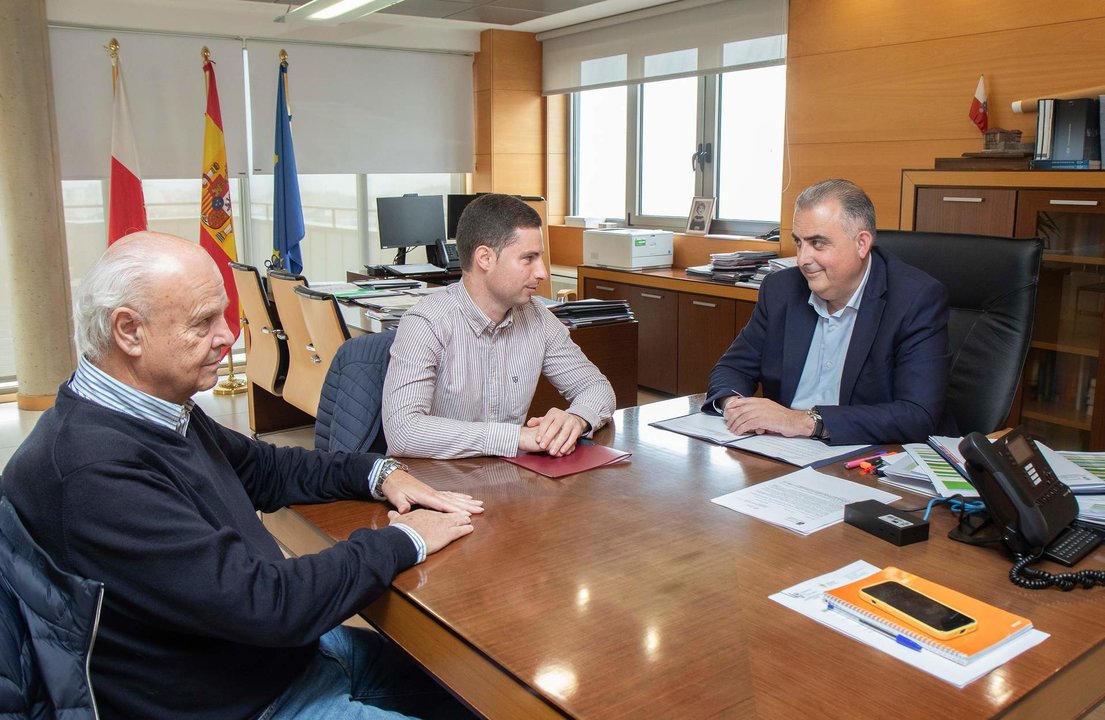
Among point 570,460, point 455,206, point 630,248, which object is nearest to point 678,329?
point 630,248

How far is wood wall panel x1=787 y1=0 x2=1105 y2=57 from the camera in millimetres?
4055

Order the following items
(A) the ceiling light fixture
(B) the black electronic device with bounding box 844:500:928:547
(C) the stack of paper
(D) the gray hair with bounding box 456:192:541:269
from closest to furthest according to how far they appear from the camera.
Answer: (B) the black electronic device with bounding box 844:500:928:547, (C) the stack of paper, (D) the gray hair with bounding box 456:192:541:269, (A) the ceiling light fixture

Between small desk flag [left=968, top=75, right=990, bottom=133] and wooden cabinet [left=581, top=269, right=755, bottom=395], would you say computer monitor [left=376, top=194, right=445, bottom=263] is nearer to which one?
wooden cabinet [left=581, top=269, right=755, bottom=395]

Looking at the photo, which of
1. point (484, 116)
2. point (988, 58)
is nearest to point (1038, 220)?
point (988, 58)

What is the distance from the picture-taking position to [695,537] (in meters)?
1.59

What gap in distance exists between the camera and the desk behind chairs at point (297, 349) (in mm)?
4098

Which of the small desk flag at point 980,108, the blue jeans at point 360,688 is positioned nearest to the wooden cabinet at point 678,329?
the small desk flag at point 980,108

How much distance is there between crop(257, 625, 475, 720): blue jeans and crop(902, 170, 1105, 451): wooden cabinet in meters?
2.82

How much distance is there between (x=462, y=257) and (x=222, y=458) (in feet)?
3.15

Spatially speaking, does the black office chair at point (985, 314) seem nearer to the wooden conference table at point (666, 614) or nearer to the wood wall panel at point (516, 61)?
the wooden conference table at point (666, 614)

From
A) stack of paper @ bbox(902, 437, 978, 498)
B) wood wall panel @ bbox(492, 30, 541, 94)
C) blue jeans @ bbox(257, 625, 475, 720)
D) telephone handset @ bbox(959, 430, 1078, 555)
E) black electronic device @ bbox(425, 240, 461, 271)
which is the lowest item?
blue jeans @ bbox(257, 625, 475, 720)

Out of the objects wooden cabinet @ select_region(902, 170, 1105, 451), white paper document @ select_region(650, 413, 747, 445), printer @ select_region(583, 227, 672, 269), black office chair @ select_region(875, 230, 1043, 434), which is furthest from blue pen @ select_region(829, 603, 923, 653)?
printer @ select_region(583, 227, 672, 269)

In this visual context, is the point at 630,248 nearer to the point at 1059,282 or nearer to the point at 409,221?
the point at 409,221

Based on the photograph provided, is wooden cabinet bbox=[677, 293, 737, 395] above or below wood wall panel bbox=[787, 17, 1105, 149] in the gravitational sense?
below
